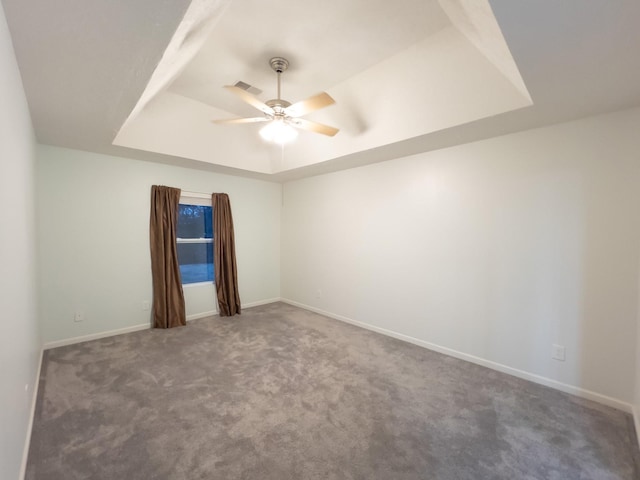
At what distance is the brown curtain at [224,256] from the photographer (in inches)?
177

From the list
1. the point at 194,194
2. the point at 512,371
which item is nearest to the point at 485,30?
the point at 512,371

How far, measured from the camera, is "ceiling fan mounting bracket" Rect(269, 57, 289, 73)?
2584mm

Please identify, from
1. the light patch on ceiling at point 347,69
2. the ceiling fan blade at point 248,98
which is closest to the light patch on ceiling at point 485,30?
the light patch on ceiling at point 347,69

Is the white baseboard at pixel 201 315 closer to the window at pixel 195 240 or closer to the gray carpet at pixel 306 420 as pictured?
the window at pixel 195 240

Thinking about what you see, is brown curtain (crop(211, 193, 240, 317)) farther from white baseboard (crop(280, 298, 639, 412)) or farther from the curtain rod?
white baseboard (crop(280, 298, 639, 412))

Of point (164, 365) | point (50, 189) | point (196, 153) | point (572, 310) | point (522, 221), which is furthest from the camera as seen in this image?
point (196, 153)

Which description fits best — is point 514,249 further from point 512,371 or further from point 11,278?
point 11,278

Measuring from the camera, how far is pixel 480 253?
2963mm

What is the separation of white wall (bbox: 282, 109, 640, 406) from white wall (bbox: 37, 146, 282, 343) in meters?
2.73

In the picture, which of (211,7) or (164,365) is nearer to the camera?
(211,7)

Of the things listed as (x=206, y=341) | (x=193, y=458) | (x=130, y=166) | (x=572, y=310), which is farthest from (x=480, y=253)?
(x=130, y=166)

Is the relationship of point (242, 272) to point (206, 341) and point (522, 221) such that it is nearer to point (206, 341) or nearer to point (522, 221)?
point (206, 341)

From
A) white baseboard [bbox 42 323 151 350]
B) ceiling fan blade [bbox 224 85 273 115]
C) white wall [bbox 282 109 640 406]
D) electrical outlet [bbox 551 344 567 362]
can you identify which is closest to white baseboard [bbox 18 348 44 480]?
white baseboard [bbox 42 323 151 350]

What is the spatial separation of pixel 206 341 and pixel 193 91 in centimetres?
290
